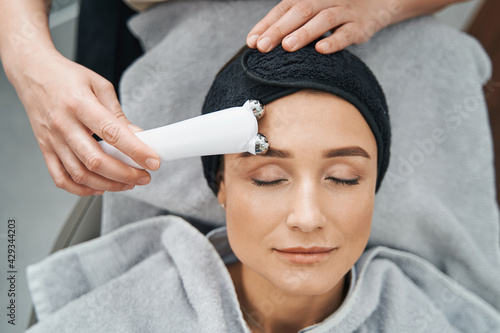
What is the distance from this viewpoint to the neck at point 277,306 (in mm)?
864

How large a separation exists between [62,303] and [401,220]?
2.77ft

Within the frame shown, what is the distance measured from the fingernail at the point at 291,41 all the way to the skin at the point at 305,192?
3.5 inches

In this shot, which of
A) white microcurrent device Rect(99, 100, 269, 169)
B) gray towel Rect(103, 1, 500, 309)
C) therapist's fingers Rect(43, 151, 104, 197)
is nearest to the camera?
white microcurrent device Rect(99, 100, 269, 169)

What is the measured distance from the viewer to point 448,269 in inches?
41.9

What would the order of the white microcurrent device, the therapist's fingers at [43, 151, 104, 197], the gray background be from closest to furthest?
the white microcurrent device → the therapist's fingers at [43, 151, 104, 197] → the gray background

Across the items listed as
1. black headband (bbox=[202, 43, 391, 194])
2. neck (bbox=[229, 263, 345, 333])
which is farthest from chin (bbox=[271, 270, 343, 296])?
black headband (bbox=[202, 43, 391, 194])

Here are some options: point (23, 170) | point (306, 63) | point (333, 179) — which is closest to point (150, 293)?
point (333, 179)

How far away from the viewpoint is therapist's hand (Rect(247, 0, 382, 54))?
2.36 feet

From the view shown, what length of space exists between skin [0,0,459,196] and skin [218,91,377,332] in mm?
139

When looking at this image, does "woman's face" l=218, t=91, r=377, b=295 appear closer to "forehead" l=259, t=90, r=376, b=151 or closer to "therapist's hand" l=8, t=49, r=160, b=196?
"forehead" l=259, t=90, r=376, b=151

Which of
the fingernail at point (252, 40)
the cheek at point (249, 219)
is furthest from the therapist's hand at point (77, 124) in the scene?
the fingernail at point (252, 40)

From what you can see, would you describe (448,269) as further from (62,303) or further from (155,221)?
(62,303)

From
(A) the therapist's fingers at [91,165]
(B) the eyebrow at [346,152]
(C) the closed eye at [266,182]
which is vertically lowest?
(C) the closed eye at [266,182]

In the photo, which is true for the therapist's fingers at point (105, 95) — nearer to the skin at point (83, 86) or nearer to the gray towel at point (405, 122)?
the skin at point (83, 86)
